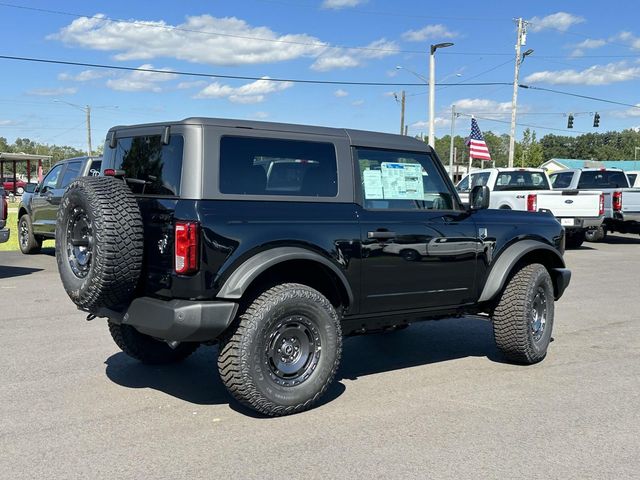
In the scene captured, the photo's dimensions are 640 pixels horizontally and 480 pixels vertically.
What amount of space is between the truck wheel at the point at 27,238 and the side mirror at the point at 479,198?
10909mm

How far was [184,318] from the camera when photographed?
13.8 feet

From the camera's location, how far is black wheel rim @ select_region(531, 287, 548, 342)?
6.16 meters

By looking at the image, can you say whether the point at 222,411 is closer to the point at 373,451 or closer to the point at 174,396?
the point at 174,396

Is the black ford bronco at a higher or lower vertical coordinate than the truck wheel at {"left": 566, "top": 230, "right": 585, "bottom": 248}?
higher

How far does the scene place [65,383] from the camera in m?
5.30

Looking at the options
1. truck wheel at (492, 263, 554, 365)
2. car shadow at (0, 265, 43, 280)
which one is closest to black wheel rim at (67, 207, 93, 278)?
truck wheel at (492, 263, 554, 365)

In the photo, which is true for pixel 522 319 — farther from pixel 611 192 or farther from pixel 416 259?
pixel 611 192

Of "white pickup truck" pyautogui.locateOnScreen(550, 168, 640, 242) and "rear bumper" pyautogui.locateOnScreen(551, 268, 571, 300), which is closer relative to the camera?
"rear bumper" pyautogui.locateOnScreen(551, 268, 571, 300)

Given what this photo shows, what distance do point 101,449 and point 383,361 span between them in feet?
9.50

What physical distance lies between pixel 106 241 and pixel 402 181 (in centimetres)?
240

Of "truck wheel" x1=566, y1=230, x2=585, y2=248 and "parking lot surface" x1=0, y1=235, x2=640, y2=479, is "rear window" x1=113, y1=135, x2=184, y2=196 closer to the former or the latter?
"parking lot surface" x1=0, y1=235, x2=640, y2=479

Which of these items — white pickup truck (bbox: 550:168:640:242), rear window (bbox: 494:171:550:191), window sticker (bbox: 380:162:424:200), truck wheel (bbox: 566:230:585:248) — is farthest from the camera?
truck wheel (bbox: 566:230:585:248)

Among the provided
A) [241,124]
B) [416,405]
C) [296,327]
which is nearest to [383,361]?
[416,405]

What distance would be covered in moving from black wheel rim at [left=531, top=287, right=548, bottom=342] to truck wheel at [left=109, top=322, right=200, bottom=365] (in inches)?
117
